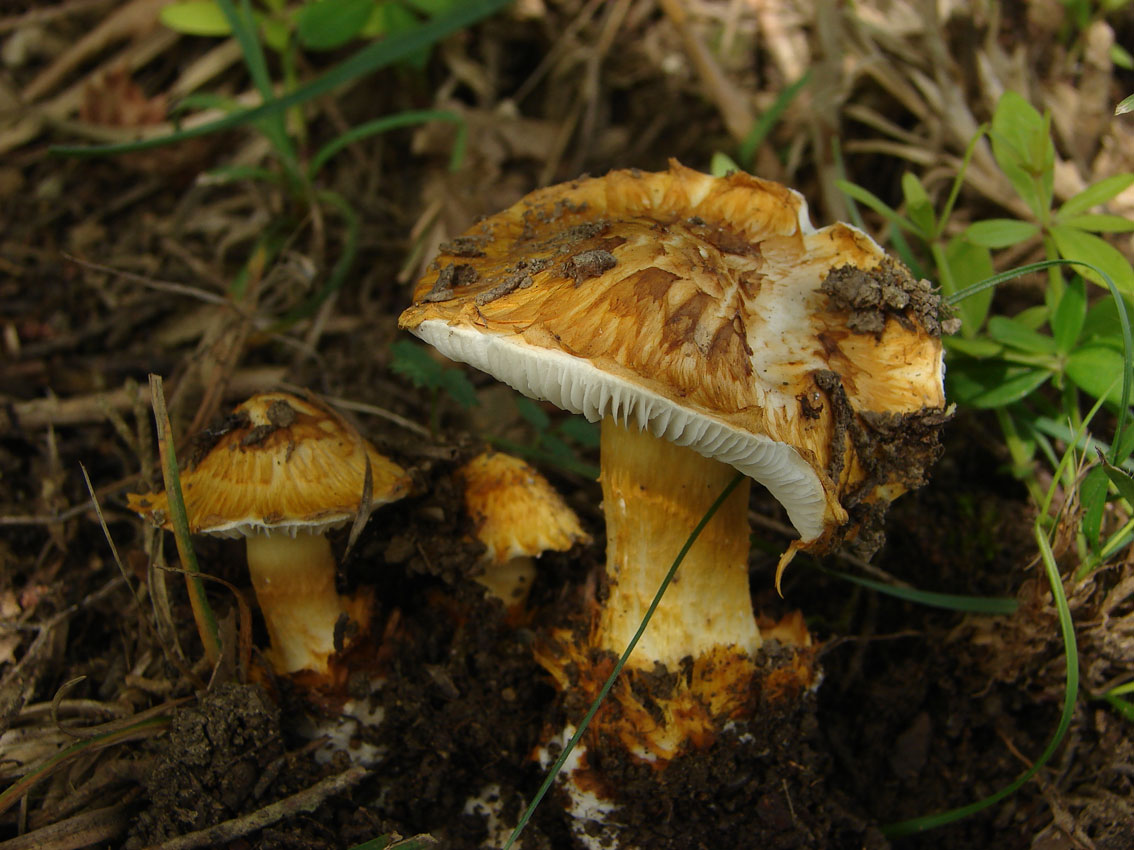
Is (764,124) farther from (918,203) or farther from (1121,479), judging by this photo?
(1121,479)

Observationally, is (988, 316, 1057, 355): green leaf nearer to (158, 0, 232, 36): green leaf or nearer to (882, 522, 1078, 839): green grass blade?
(882, 522, 1078, 839): green grass blade

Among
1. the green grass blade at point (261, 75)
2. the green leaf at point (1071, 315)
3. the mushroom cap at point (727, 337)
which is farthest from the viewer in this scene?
the green grass blade at point (261, 75)

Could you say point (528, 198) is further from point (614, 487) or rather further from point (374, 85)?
point (374, 85)

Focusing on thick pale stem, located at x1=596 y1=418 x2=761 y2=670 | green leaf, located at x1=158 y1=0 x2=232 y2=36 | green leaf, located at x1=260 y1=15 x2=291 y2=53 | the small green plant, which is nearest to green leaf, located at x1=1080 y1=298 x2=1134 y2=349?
the small green plant

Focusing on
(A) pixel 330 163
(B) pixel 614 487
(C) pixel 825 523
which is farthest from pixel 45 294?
(C) pixel 825 523

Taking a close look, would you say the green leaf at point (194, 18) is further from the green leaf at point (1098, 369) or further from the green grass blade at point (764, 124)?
the green leaf at point (1098, 369)

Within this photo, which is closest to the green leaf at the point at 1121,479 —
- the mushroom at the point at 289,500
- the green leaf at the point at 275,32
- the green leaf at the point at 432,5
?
the mushroom at the point at 289,500

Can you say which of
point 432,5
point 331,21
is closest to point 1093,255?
point 432,5
